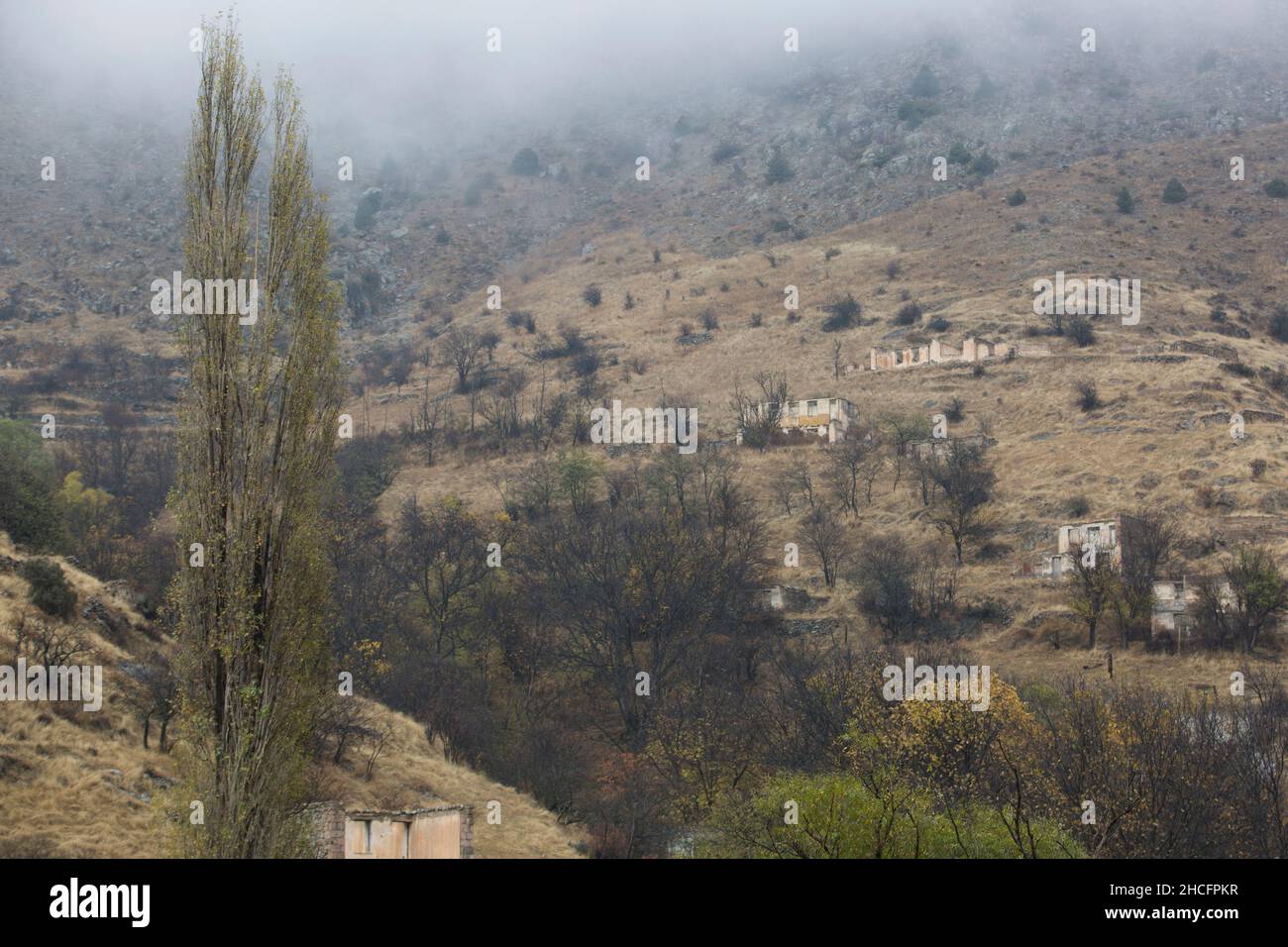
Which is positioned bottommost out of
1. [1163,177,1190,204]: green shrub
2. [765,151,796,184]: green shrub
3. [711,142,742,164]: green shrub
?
[1163,177,1190,204]: green shrub

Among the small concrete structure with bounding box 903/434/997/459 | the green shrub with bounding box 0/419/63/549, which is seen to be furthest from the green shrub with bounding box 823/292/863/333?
the green shrub with bounding box 0/419/63/549

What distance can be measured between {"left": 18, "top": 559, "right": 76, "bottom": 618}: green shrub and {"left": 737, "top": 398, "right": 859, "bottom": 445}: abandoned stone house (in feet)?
137

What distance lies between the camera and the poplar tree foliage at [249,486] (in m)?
14.2

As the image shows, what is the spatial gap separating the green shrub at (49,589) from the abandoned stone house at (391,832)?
399 inches

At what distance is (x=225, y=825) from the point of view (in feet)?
44.7

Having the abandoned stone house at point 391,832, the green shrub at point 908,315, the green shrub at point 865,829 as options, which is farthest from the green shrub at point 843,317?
the abandoned stone house at point 391,832

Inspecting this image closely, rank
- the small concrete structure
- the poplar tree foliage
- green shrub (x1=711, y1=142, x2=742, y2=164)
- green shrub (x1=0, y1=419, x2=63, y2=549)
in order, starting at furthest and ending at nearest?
green shrub (x1=711, y1=142, x2=742, y2=164) → the small concrete structure → green shrub (x1=0, y1=419, x2=63, y2=549) → the poplar tree foliage

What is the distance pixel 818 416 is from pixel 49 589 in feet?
143

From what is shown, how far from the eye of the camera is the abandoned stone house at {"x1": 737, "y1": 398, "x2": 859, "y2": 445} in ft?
205

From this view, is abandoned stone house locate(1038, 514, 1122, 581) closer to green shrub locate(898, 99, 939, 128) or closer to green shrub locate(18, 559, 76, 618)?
green shrub locate(18, 559, 76, 618)

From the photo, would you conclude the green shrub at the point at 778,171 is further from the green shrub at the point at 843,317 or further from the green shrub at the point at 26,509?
the green shrub at the point at 26,509

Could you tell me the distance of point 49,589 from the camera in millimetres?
27109
